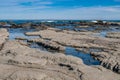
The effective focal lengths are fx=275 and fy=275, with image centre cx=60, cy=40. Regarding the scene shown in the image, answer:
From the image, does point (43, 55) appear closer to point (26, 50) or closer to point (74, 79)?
point (26, 50)

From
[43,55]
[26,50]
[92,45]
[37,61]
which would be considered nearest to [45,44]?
[92,45]

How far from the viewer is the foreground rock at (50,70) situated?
1706cm

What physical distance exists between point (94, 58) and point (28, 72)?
11.2 meters

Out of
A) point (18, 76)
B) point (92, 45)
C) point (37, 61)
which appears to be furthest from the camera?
point (92, 45)

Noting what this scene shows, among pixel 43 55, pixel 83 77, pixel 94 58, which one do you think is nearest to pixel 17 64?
pixel 43 55

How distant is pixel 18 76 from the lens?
16.8m

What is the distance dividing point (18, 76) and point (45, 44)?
1992cm

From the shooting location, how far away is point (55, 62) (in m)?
21.2

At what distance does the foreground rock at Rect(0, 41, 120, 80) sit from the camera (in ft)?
56.0

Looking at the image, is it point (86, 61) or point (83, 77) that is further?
point (86, 61)

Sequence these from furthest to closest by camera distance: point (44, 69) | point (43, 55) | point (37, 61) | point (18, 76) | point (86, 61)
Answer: point (86, 61)
point (43, 55)
point (37, 61)
point (44, 69)
point (18, 76)

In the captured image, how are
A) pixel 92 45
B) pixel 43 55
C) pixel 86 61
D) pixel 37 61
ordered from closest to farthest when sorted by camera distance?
pixel 37 61 < pixel 43 55 < pixel 86 61 < pixel 92 45

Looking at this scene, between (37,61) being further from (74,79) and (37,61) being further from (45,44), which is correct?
(45,44)

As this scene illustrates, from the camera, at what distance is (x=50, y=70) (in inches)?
736
